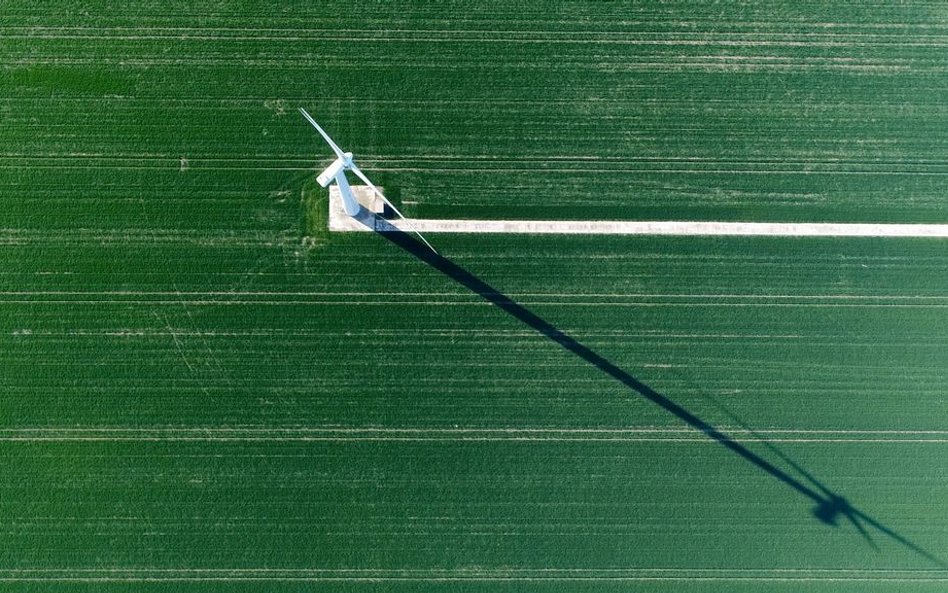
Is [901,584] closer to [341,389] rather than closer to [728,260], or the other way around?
[728,260]

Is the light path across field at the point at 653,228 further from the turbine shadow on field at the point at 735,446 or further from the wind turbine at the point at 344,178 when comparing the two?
the turbine shadow on field at the point at 735,446

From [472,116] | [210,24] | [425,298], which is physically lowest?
[425,298]

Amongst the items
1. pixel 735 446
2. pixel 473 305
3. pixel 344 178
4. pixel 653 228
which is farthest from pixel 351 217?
pixel 735 446

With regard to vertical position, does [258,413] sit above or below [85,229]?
below

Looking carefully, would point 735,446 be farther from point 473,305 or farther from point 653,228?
point 473,305

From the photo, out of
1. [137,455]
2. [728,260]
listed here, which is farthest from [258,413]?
[728,260]

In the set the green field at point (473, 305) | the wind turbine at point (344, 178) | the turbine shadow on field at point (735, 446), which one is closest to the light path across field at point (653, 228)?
the green field at point (473, 305)

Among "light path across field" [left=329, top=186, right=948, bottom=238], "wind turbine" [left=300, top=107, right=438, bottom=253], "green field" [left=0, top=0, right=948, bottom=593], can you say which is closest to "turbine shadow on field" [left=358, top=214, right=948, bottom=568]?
"green field" [left=0, top=0, right=948, bottom=593]
